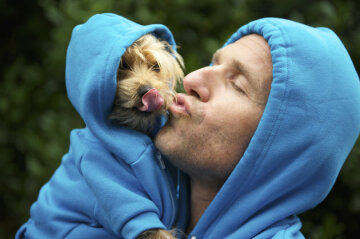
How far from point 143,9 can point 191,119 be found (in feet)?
5.66

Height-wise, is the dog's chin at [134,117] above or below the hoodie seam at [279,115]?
below

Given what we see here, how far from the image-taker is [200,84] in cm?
201

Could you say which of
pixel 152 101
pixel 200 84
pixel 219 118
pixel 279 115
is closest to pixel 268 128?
pixel 279 115

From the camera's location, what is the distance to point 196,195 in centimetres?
218

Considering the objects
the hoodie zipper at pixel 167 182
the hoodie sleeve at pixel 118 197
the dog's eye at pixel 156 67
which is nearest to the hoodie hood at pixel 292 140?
the hoodie zipper at pixel 167 182

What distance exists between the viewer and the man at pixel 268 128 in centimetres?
179

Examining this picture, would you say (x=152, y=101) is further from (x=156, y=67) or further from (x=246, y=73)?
(x=246, y=73)

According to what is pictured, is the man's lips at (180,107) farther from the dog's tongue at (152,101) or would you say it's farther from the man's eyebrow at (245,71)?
the man's eyebrow at (245,71)

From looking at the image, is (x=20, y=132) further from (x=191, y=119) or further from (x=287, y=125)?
(x=287, y=125)

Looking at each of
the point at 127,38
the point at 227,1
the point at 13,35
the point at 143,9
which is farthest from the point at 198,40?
the point at 13,35

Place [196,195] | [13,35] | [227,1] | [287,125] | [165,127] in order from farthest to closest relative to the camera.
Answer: [13,35], [227,1], [196,195], [165,127], [287,125]

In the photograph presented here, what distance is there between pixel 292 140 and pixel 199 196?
66 cm

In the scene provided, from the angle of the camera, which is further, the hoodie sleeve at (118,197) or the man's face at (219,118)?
the man's face at (219,118)

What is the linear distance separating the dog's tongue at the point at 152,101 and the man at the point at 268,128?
9 cm
